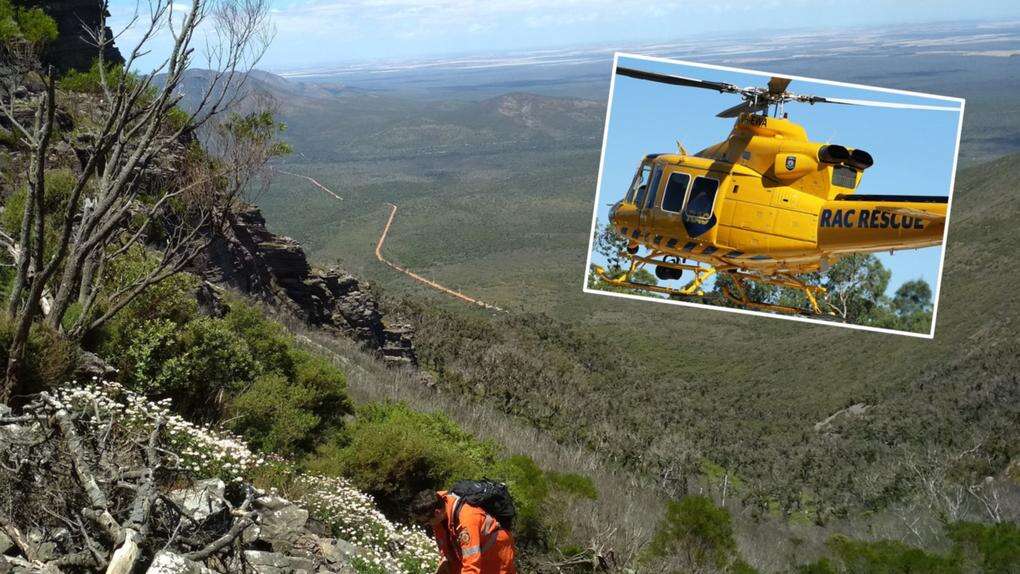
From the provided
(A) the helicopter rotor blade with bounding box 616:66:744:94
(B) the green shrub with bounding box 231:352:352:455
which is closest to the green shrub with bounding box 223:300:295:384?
(B) the green shrub with bounding box 231:352:352:455

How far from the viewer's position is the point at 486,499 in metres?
5.28

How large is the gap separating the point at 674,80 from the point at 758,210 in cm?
191

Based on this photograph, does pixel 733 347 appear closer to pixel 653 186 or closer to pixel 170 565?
pixel 653 186

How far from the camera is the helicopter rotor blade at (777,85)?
32.6 feet

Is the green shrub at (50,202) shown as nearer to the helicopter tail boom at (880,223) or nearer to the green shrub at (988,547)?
the helicopter tail boom at (880,223)

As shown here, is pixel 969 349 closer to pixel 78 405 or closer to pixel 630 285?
pixel 630 285

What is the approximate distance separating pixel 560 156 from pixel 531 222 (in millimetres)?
50122

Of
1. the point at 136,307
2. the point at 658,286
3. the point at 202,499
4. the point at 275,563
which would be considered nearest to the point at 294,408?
the point at 136,307

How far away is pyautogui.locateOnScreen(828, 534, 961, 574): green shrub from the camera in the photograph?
1265 centimetres

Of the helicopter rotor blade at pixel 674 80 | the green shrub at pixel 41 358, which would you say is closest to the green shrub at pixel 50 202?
the green shrub at pixel 41 358

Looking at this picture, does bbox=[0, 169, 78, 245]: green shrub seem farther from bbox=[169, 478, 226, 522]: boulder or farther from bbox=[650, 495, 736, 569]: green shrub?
bbox=[650, 495, 736, 569]: green shrub

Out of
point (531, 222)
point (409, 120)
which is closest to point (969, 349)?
point (531, 222)

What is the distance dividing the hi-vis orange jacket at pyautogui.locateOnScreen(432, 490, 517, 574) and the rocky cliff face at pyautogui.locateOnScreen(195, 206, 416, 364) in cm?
1605

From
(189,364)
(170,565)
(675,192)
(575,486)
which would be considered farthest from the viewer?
(575,486)
